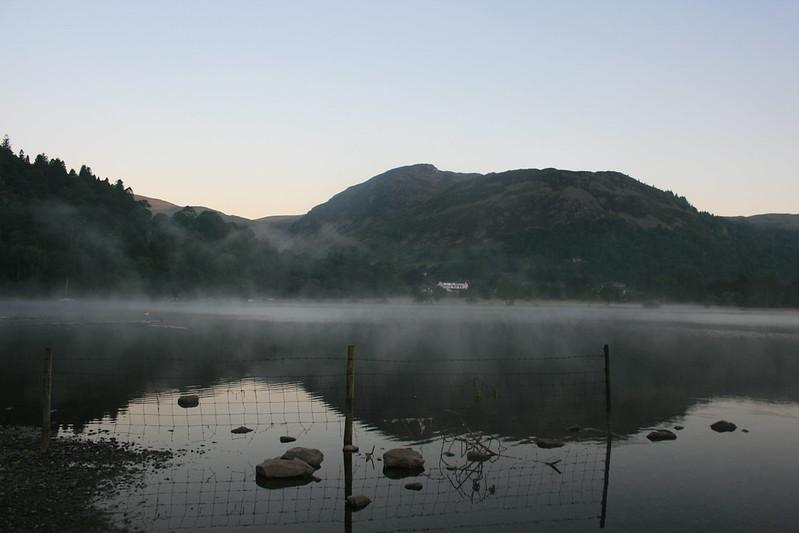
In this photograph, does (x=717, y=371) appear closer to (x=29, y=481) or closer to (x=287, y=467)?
(x=287, y=467)

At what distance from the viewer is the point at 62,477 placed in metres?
17.6

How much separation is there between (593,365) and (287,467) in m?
38.3

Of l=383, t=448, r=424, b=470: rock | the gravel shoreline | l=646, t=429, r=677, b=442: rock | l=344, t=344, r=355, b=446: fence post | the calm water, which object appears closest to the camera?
the gravel shoreline

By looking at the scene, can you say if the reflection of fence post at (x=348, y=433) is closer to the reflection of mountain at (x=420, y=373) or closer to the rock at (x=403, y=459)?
the rock at (x=403, y=459)

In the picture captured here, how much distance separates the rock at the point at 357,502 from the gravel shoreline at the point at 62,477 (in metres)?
6.04

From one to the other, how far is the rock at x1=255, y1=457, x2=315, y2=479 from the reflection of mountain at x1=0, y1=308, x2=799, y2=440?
6841 mm

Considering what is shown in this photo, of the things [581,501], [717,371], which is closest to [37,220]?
[717,371]

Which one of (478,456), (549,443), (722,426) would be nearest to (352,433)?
(478,456)

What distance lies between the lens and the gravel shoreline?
571 inches

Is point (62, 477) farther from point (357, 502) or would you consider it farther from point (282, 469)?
point (357, 502)

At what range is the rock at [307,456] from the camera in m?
21.2

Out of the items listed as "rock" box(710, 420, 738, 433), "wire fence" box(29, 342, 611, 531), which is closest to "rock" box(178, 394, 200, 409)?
"wire fence" box(29, 342, 611, 531)

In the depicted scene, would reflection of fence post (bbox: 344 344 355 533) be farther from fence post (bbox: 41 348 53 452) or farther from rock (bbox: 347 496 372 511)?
fence post (bbox: 41 348 53 452)

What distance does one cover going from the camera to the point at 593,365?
52344 millimetres
